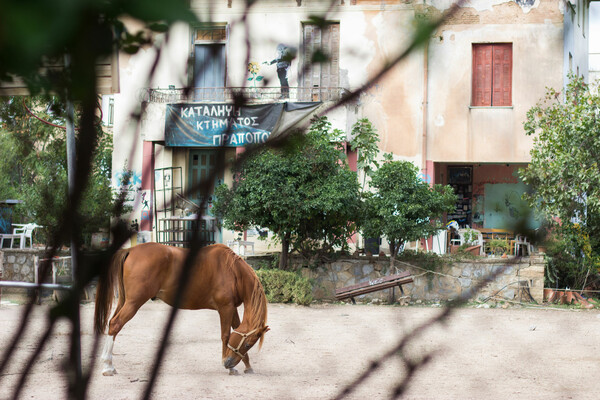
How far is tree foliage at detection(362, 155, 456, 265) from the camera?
434 inches

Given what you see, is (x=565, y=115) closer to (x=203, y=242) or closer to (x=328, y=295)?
(x=328, y=295)

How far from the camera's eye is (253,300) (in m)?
6.31

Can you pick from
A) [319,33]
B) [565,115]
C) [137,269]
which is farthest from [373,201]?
[319,33]

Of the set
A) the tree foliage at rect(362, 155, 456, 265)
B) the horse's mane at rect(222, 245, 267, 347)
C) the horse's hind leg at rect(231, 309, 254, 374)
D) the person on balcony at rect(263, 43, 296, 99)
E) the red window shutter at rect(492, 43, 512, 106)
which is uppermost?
the red window shutter at rect(492, 43, 512, 106)

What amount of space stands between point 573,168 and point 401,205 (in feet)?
8.46

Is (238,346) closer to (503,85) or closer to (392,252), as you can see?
(392,252)

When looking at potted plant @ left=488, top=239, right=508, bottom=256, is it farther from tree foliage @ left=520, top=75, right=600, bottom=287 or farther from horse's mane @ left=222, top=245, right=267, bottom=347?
horse's mane @ left=222, top=245, right=267, bottom=347

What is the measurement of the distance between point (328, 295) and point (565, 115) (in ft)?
15.1

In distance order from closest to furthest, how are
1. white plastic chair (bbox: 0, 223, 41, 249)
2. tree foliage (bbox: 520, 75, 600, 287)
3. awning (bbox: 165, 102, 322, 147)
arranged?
awning (bbox: 165, 102, 322, 147), tree foliage (bbox: 520, 75, 600, 287), white plastic chair (bbox: 0, 223, 41, 249)

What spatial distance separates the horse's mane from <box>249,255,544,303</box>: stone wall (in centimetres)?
499

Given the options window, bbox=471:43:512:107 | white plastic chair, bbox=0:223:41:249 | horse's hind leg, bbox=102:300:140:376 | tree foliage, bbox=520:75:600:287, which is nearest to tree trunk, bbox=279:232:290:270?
tree foliage, bbox=520:75:600:287

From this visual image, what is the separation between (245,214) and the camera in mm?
11047

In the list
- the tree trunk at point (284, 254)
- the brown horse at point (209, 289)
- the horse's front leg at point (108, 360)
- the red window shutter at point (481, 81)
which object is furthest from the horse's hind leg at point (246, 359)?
the red window shutter at point (481, 81)


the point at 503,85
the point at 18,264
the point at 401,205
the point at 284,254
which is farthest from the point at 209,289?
the point at 503,85
